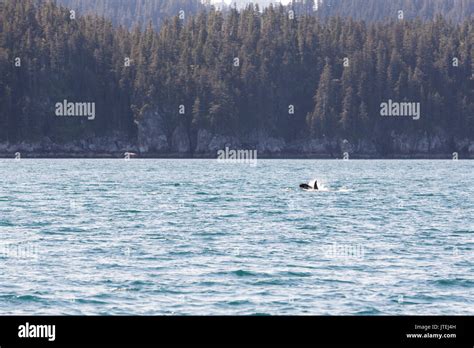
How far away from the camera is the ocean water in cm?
2528

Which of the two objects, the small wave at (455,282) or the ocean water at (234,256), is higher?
the ocean water at (234,256)

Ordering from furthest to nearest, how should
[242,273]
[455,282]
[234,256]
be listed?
[234,256], [242,273], [455,282]

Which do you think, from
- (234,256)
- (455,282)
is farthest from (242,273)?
(455,282)

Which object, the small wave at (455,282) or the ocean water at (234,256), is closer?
the ocean water at (234,256)

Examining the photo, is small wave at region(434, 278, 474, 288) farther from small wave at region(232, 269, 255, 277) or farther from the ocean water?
small wave at region(232, 269, 255, 277)

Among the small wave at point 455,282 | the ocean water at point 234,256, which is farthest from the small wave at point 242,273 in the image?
the small wave at point 455,282

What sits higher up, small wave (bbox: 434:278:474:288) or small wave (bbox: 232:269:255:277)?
small wave (bbox: 232:269:255:277)

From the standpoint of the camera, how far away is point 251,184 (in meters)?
91.8

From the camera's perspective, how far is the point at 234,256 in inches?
1351

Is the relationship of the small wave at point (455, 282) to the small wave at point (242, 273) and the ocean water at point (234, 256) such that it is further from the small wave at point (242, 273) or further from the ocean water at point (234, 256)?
the small wave at point (242, 273)

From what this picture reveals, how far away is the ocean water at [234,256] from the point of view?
82.9ft

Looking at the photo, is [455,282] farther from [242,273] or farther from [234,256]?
[234,256]

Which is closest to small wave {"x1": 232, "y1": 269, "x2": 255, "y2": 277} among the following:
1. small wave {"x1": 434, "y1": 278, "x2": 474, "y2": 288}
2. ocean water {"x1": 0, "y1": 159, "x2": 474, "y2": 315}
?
ocean water {"x1": 0, "y1": 159, "x2": 474, "y2": 315}

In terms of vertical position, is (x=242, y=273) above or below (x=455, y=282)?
above
